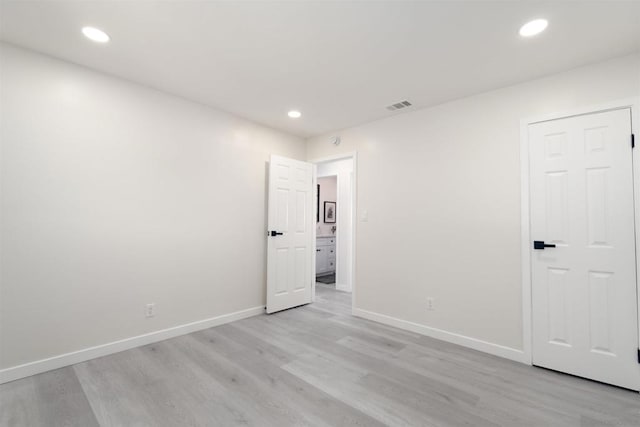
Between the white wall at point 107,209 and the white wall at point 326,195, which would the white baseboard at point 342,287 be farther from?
the white wall at point 107,209

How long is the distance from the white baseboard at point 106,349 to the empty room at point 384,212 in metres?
0.02

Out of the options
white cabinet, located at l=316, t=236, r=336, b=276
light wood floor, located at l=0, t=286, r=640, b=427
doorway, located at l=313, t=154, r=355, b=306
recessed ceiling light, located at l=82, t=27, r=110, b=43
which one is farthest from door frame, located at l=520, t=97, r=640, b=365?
white cabinet, located at l=316, t=236, r=336, b=276

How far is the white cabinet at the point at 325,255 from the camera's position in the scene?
6.43 meters

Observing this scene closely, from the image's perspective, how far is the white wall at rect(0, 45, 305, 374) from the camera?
2258mm

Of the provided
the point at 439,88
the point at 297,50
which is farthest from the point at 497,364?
the point at 297,50

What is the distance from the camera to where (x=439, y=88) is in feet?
9.35

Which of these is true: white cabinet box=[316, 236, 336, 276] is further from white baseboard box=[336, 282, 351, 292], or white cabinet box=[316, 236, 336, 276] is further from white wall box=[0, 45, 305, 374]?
white wall box=[0, 45, 305, 374]

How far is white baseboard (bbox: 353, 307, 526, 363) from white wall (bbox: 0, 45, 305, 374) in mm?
1657

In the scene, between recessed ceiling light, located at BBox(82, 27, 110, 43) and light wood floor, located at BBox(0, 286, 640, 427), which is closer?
light wood floor, located at BBox(0, 286, 640, 427)

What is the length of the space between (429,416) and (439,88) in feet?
9.03

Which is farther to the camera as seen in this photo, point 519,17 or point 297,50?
point 297,50

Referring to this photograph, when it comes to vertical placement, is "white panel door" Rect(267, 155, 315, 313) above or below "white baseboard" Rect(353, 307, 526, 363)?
above

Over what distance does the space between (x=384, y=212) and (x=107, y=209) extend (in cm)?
292

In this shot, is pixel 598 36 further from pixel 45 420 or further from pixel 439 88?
pixel 45 420
